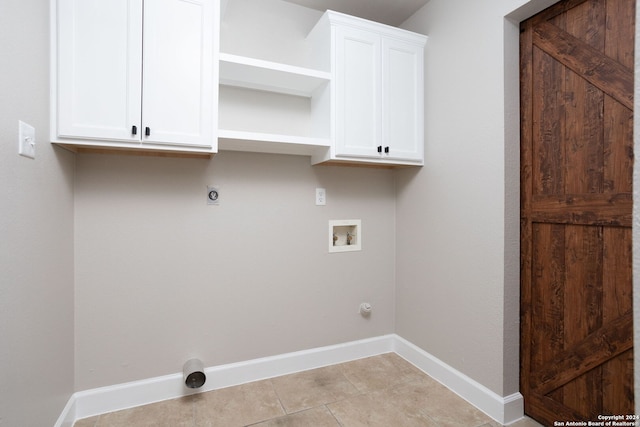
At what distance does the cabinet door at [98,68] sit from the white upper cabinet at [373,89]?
3.47 ft

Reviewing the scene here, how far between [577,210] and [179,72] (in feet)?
6.73

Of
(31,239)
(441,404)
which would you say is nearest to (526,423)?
(441,404)

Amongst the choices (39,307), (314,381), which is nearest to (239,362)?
(314,381)

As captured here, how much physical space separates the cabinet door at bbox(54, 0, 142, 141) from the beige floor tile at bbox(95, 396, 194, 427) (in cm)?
148

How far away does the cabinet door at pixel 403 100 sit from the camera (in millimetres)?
2137

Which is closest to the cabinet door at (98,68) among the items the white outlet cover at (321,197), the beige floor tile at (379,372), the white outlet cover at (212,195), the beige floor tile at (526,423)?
the white outlet cover at (212,195)

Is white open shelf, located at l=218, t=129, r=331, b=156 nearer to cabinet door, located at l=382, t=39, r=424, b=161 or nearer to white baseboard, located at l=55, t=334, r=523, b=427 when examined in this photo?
cabinet door, located at l=382, t=39, r=424, b=161

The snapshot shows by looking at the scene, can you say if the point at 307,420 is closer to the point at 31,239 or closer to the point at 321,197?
the point at 321,197

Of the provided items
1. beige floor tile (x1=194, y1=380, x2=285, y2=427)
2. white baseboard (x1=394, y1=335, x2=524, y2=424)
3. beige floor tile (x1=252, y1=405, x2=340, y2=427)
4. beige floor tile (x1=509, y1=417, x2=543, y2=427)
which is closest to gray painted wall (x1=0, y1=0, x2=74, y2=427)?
beige floor tile (x1=194, y1=380, x2=285, y2=427)

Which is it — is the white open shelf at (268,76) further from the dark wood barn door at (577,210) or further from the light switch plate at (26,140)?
the dark wood barn door at (577,210)

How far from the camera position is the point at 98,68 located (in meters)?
1.54

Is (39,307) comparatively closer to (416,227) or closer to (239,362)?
(239,362)

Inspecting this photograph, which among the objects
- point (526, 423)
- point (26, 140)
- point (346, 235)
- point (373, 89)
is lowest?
point (526, 423)

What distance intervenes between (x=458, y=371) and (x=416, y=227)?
0.96 m
